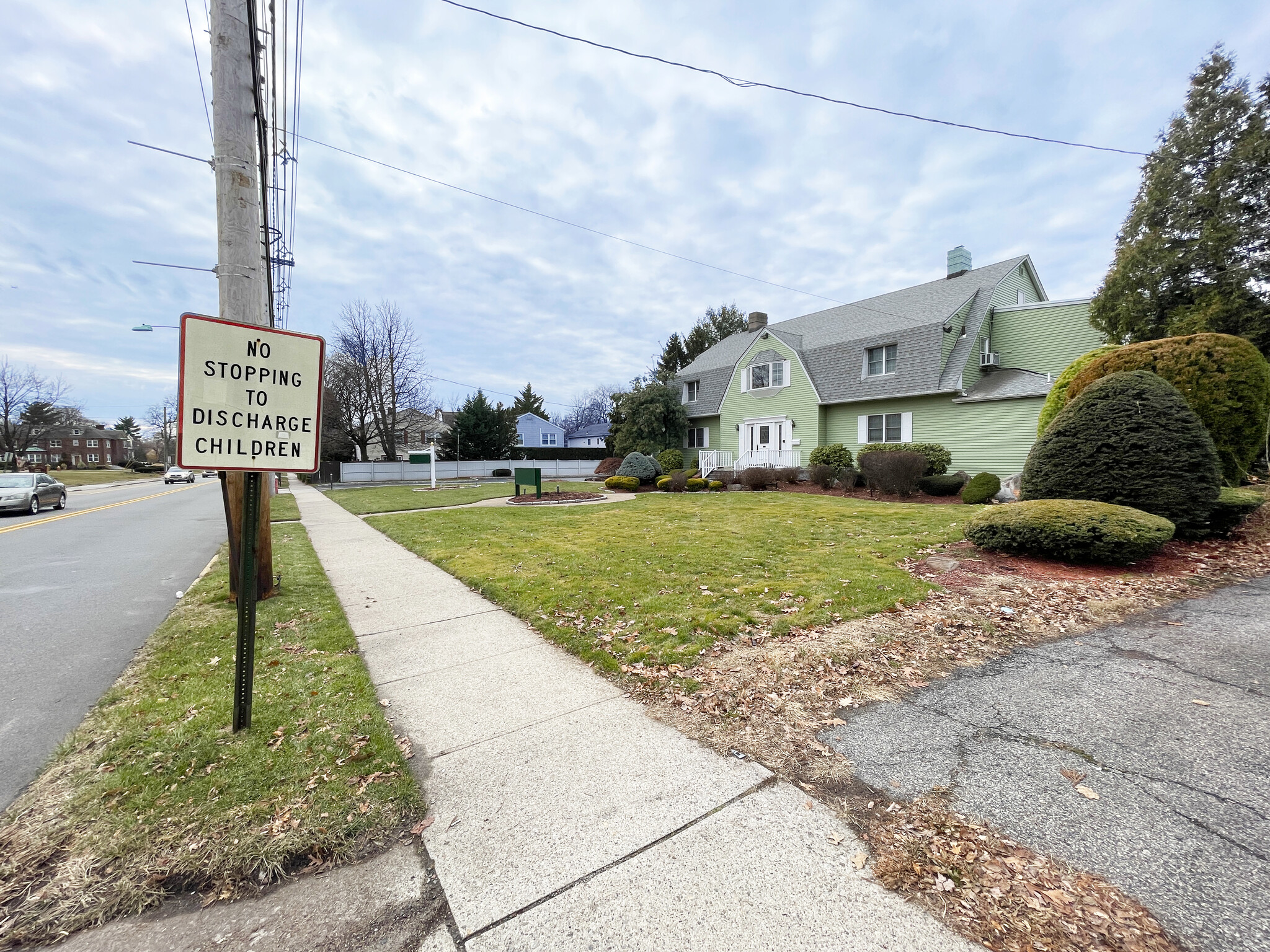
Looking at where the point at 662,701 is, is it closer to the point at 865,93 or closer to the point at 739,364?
the point at 865,93

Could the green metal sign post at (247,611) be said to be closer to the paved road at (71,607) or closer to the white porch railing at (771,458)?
the paved road at (71,607)

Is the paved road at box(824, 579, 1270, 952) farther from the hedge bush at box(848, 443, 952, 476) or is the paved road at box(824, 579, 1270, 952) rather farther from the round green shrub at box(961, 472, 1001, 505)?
the hedge bush at box(848, 443, 952, 476)

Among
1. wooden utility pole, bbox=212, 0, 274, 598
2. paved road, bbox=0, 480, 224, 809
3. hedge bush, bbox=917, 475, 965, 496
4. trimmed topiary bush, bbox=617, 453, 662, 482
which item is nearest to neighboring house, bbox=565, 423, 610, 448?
trimmed topiary bush, bbox=617, 453, 662, 482

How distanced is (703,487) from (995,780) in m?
16.5

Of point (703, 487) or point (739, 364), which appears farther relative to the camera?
point (739, 364)

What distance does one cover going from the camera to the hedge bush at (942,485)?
1545 cm

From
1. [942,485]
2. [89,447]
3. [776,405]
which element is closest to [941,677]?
[942,485]

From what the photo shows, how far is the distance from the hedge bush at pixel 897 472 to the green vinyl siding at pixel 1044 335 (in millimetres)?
6849

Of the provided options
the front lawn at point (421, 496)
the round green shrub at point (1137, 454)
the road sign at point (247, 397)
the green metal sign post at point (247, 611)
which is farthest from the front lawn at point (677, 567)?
the front lawn at point (421, 496)

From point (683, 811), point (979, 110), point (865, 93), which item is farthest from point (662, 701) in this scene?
point (979, 110)

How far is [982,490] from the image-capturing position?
1359 centimetres

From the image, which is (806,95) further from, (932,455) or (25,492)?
(25,492)

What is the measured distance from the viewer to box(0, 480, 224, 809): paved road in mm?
3291

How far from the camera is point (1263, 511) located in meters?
7.88
